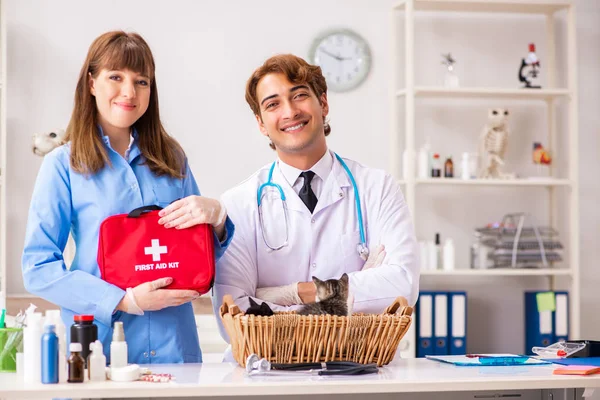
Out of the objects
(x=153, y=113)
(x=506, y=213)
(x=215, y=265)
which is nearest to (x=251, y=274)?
(x=215, y=265)

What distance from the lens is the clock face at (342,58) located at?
4.23 meters

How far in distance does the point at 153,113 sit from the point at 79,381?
2.63 feet

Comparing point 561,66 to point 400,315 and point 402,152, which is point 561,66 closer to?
point 402,152

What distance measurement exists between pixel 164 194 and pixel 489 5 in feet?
9.17

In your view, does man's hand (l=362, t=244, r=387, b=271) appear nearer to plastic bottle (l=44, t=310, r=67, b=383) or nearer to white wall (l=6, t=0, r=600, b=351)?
plastic bottle (l=44, t=310, r=67, b=383)

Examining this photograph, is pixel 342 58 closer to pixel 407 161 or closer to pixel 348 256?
pixel 407 161

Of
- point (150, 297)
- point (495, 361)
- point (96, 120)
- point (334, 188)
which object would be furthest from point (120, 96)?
point (495, 361)

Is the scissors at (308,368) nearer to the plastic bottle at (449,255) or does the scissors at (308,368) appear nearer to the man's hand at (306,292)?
the man's hand at (306,292)

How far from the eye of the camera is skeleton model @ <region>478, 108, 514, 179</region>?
4.13 m

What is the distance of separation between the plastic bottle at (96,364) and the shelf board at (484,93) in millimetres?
2797

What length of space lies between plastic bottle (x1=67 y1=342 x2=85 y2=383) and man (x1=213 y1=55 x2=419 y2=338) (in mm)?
573

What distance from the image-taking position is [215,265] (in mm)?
2002

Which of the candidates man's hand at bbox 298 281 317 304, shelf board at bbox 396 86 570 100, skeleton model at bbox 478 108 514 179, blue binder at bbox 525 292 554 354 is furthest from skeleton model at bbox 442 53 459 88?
man's hand at bbox 298 281 317 304

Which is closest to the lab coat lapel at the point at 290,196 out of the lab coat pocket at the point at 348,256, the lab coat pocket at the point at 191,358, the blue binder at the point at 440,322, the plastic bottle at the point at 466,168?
the lab coat pocket at the point at 348,256
